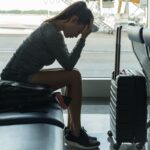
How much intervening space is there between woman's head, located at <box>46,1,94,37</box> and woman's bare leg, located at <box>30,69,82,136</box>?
0.32 metres

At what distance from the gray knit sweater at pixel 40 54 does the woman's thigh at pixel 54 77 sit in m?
0.04

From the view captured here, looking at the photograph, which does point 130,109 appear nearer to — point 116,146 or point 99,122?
point 116,146

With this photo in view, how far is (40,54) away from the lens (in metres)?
2.67

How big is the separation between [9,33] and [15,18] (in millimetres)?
221

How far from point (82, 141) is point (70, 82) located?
46 cm

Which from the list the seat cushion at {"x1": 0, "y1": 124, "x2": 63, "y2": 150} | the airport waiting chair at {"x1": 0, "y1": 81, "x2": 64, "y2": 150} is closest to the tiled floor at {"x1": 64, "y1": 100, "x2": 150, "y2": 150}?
the airport waiting chair at {"x1": 0, "y1": 81, "x2": 64, "y2": 150}

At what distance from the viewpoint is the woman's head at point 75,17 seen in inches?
107

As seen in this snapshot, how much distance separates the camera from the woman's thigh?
→ 105 inches

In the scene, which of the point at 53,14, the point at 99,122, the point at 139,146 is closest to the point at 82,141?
the point at 139,146

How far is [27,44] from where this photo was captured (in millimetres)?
2684

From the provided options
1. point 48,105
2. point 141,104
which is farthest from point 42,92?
point 141,104

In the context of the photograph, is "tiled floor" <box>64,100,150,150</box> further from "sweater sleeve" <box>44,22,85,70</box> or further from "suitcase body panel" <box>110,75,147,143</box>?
"sweater sleeve" <box>44,22,85,70</box>

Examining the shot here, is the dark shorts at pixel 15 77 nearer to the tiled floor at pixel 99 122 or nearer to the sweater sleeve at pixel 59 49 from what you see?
the sweater sleeve at pixel 59 49

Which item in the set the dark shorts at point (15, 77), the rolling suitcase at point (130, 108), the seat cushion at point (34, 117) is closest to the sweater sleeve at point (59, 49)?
the dark shorts at point (15, 77)
